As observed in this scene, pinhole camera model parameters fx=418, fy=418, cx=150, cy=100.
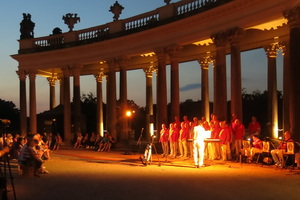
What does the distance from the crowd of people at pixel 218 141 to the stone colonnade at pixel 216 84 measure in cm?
210

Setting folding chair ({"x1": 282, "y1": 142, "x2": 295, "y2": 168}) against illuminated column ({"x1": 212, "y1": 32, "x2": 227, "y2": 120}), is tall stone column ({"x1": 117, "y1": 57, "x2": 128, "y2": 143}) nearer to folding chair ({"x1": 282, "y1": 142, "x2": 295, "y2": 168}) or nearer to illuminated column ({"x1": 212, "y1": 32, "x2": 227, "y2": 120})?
illuminated column ({"x1": 212, "y1": 32, "x2": 227, "y2": 120})

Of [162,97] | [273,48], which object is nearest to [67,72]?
[162,97]

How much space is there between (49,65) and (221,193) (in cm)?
3404

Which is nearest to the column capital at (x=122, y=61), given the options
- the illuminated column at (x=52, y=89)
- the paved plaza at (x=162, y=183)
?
the illuminated column at (x=52, y=89)

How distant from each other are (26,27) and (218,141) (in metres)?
31.9

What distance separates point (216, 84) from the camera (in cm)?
2912

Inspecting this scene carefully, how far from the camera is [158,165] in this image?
2334 cm

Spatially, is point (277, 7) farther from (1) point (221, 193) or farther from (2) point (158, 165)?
(1) point (221, 193)

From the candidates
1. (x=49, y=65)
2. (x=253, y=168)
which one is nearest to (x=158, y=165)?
(x=253, y=168)

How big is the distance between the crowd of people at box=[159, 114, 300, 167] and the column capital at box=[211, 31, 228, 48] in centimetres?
555

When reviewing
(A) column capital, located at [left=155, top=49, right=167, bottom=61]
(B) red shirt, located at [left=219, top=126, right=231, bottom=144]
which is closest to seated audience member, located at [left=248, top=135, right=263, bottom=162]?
(B) red shirt, located at [left=219, top=126, right=231, bottom=144]

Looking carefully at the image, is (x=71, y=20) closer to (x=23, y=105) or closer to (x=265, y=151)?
(x=23, y=105)

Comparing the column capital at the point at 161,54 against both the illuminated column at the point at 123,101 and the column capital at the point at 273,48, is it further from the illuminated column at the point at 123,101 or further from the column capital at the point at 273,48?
the column capital at the point at 273,48

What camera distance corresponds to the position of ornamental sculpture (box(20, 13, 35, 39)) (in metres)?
47.3
